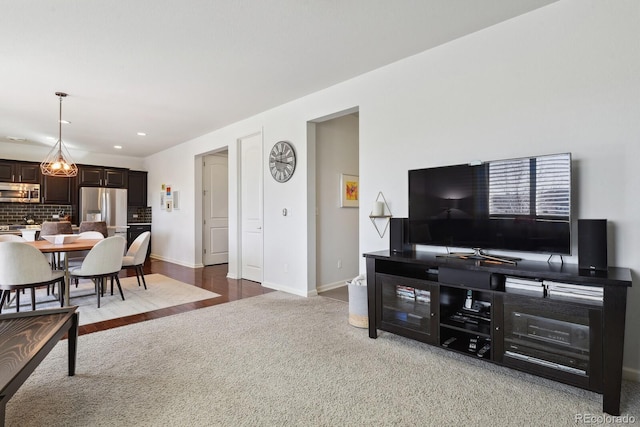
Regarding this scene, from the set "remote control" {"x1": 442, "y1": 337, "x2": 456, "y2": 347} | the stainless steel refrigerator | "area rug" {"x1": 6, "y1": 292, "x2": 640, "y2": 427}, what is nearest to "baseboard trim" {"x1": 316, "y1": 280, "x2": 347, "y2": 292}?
"area rug" {"x1": 6, "y1": 292, "x2": 640, "y2": 427}

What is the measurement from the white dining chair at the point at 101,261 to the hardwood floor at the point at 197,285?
2.48ft

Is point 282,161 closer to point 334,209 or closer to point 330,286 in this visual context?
point 334,209

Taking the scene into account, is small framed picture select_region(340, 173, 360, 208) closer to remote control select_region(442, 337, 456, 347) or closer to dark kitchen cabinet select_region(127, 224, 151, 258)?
remote control select_region(442, 337, 456, 347)

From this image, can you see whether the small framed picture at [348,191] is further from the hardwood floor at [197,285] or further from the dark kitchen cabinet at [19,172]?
the dark kitchen cabinet at [19,172]

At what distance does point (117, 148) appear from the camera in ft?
25.0

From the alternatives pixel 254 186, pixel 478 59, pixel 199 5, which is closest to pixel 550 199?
pixel 478 59

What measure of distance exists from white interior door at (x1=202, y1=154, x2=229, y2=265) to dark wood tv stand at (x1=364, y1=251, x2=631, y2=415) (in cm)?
493

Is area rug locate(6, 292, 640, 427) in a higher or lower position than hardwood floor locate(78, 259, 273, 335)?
lower

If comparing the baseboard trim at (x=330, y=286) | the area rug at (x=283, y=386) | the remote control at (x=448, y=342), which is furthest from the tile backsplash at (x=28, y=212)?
the remote control at (x=448, y=342)

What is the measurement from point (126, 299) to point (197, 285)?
3.27 feet

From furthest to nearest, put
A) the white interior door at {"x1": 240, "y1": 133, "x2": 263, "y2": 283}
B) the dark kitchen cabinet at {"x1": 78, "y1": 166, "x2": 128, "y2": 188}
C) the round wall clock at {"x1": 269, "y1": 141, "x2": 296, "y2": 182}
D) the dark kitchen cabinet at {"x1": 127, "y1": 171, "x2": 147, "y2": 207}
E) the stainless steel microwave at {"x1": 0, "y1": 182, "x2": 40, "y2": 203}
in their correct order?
1. the dark kitchen cabinet at {"x1": 127, "y1": 171, "x2": 147, "y2": 207}
2. the dark kitchen cabinet at {"x1": 78, "y1": 166, "x2": 128, "y2": 188}
3. the stainless steel microwave at {"x1": 0, "y1": 182, "x2": 40, "y2": 203}
4. the white interior door at {"x1": 240, "y1": 133, "x2": 263, "y2": 283}
5. the round wall clock at {"x1": 269, "y1": 141, "x2": 296, "y2": 182}

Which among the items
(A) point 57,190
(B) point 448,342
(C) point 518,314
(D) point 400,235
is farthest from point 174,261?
(C) point 518,314

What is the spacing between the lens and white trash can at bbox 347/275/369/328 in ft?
10.2

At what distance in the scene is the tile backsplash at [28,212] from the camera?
23.1 ft
